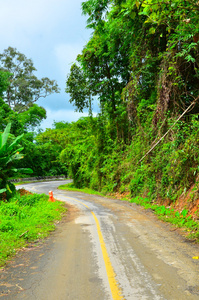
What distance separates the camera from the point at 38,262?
549 centimetres

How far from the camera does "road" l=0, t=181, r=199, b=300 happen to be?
3.91m

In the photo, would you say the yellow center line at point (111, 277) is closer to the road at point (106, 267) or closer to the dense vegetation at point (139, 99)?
the road at point (106, 267)

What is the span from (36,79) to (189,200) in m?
45.7

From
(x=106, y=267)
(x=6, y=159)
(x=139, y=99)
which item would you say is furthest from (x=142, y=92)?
(x=106, y=267)

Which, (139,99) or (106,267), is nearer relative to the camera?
(106,267)

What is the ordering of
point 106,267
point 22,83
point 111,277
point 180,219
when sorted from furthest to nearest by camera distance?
point 22,83 → point 180,219 → point 106,267 → point 111,277

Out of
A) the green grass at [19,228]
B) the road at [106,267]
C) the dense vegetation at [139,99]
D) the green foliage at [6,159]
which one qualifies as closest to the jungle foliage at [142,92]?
the dense vegetation at [139,99]

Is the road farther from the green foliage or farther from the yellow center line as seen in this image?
the green foliage

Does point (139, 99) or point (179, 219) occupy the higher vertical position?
point (139, 99)

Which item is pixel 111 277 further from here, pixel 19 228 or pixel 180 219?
pixel 180 219

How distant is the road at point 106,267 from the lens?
3.91 metres

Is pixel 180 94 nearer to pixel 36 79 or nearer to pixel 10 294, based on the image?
pixel 10 294

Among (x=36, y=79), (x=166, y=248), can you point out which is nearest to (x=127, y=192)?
(x=166, y=248)

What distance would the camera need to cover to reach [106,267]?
195 inches
